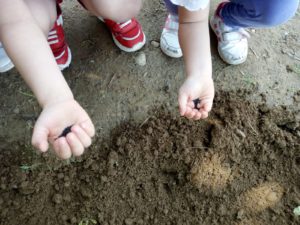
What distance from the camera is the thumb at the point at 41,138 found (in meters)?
1.09

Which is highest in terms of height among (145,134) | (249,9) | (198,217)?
(249,9)

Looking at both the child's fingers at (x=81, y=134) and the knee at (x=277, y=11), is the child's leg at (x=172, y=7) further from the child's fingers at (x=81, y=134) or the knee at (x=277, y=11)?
the child's fingers at (x=81, y=134)

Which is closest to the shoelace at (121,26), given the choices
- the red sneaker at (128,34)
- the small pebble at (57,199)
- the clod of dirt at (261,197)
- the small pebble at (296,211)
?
the red sneaker at (128,34)

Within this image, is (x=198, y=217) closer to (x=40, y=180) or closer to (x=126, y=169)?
(x=126, y=169)

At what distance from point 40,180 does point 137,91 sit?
536 mm

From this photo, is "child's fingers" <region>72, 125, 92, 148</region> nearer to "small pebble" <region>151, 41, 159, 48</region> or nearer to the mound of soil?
the mound of soil

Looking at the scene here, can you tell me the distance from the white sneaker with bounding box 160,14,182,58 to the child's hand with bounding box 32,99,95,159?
79cm

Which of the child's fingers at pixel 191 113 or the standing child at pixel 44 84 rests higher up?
the standing child at pixel 44 84

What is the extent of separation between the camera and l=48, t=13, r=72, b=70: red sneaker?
176 cm

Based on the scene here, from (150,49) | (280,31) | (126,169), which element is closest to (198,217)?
(126,169)

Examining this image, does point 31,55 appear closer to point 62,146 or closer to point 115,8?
point 62,146

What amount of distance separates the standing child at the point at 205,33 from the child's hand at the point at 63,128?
1.01ft

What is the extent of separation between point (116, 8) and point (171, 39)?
0.33m

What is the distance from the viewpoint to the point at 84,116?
3.90ft
